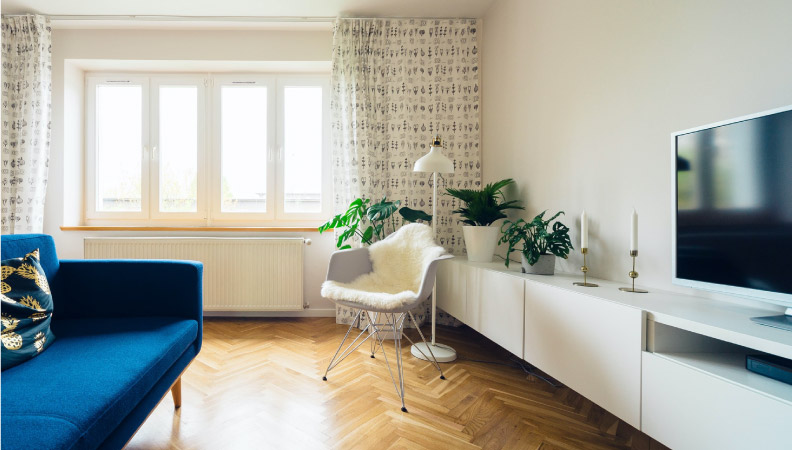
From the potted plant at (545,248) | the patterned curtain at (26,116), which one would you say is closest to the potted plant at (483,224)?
the potted plant at (545,248)

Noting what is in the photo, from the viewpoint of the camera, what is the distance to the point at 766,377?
1.14 meters

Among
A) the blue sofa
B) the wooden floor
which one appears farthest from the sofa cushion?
the wooden floor

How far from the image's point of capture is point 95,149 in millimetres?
3521

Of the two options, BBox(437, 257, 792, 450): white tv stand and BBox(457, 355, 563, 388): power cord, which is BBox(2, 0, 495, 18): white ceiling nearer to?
BBox(437, 257, 792, 450): white tv stand

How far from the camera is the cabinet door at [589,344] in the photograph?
140 centimetres

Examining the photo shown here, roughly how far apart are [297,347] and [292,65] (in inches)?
91.3

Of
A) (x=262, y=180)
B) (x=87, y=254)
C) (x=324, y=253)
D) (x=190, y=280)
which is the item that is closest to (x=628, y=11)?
(x=190, y=280)

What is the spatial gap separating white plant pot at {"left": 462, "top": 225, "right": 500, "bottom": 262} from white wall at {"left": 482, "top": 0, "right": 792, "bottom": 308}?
1.01ft

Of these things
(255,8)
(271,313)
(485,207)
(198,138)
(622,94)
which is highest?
(255,8)

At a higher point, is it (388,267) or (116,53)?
(116,53)

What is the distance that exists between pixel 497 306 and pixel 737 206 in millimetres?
1189

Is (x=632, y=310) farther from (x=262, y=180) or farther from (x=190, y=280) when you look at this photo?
(x=262, y=180)

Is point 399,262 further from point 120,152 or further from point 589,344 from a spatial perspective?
point 120,152

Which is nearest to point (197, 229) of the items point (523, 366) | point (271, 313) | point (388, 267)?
point (271, 313)
